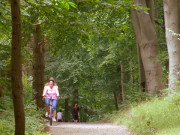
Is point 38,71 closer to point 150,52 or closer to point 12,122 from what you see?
point 12,122

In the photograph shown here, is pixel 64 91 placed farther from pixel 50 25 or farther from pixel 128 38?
pixel 50 25

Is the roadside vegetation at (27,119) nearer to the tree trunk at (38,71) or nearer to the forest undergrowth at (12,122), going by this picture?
the forest undergrowth at (12,122)

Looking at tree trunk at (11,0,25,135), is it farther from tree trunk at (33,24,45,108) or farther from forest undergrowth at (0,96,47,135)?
tree trunk at (33,24,45,108)

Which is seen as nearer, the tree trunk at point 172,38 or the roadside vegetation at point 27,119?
the roadside vegetation at point 27,119

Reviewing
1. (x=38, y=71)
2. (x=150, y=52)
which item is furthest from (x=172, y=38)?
(x=38, y=71)

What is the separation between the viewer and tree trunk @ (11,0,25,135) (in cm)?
509

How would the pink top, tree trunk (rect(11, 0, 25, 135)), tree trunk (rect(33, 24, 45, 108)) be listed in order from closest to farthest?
tree trunk (rect(11, 0, 25, 135))
the pink top
tree trunk (rect(33, 24, 45, 108))

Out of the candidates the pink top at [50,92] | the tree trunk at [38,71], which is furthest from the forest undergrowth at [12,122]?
the tree trunk at [38,71]

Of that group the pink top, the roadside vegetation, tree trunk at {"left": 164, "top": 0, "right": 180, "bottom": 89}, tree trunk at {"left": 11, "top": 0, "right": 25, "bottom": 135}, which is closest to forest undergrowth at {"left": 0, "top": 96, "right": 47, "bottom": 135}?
the roadside vegetation

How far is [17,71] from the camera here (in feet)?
16.7

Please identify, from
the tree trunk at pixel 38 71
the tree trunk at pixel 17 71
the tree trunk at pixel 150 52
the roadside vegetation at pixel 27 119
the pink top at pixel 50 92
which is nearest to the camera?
the tree trunk at pixel 17 71

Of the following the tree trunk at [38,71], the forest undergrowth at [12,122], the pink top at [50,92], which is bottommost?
the forest undergrowth at [12,122]

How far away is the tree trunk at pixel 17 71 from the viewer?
5.09 metres

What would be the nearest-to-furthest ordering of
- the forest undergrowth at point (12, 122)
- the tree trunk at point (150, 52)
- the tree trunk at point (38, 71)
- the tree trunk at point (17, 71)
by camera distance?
the tree trunk at point (17, 71), the forest undergrowth at point (12, 122), the tree trunk at point (38, 71), the tree trunk at point (150, 52)
